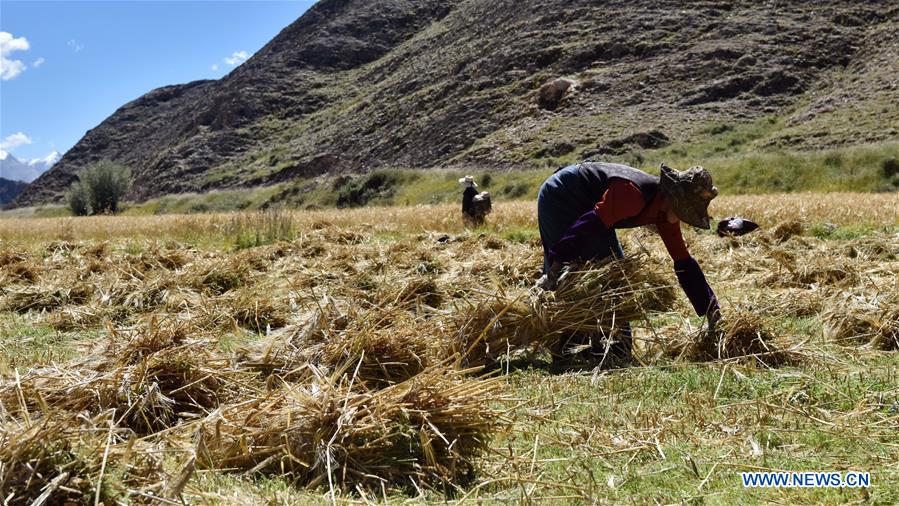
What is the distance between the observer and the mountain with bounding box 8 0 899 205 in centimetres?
3309

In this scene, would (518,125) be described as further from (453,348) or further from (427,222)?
(453,348)

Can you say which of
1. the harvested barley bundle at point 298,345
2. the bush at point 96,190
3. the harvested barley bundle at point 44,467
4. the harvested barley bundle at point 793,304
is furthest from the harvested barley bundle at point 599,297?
the bush at point 96,190

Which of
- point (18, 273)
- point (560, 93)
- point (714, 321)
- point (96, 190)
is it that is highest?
point (96, 190)

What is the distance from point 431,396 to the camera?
298 cm

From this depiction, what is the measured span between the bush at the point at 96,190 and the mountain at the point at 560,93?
21.2ft

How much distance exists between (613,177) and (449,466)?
2.41m

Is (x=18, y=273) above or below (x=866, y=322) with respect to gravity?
above

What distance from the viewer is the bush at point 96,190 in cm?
5456

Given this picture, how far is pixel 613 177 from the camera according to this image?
4488mm

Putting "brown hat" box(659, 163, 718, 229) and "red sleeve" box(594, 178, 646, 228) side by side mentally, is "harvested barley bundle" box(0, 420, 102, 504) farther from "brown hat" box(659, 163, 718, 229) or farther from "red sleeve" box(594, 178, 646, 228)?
"brown hat" box(659, 163, 718, 229)

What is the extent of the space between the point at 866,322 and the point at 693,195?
1.73m

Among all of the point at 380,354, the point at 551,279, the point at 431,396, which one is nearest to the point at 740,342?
the point at 551,279

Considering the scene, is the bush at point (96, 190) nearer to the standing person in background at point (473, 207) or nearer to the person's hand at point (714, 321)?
the standing person in background at point (473, 207)

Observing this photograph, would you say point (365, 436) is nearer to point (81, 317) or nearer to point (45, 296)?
point (81, 317)
